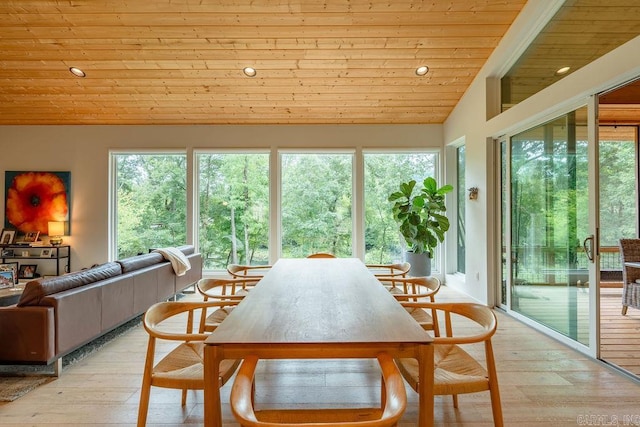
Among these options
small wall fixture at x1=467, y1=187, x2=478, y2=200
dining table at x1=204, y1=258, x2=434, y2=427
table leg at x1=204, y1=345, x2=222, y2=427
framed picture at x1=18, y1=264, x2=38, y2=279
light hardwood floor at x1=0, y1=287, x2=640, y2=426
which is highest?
small wall fixture at x1=467, y1=187, x2=478, y2=200

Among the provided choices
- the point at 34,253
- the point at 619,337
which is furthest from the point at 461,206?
the point at 34,253

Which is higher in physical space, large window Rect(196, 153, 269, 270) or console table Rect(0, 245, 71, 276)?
large window Rect(196, 153, 269, 270)

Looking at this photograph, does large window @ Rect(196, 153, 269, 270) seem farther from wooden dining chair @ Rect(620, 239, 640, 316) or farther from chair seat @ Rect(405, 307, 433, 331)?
wooden dining chair @ Rect(620, 239, 640, 316)

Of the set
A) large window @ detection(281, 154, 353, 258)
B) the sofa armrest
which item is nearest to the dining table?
the sofa armrest

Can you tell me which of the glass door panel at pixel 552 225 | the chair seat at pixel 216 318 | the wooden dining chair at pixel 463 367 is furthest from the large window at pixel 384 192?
the wooden dining chair at pixel 463 367

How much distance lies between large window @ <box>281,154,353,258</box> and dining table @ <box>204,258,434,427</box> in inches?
154

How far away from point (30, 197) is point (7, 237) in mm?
738

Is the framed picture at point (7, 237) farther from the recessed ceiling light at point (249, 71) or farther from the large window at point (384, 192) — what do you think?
the large window at point (384, 192)

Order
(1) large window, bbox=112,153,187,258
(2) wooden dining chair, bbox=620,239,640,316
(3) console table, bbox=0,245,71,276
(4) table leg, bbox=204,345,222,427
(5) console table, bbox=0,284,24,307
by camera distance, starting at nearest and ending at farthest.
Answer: (4) table leg, bbox=204,345,222,427, (5) console table, bbox=0,284,24,307, (2) wooden dining chair, bbox=620,239,640,316, (3) console table, bbox=0,245,71,276, (1) large window, bbox=112,153,187,258

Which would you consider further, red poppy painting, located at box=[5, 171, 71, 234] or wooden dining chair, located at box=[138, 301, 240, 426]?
red poppy painting, located at box=[5, 171, 71, 234]

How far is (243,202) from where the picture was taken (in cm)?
580

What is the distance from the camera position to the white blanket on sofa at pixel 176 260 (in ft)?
13.5

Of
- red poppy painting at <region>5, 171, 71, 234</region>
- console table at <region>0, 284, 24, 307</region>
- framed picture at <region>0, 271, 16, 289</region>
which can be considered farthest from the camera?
red poppy painting at <region>5, 171, 71, 234</region>

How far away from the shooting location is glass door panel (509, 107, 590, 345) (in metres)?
2.92
